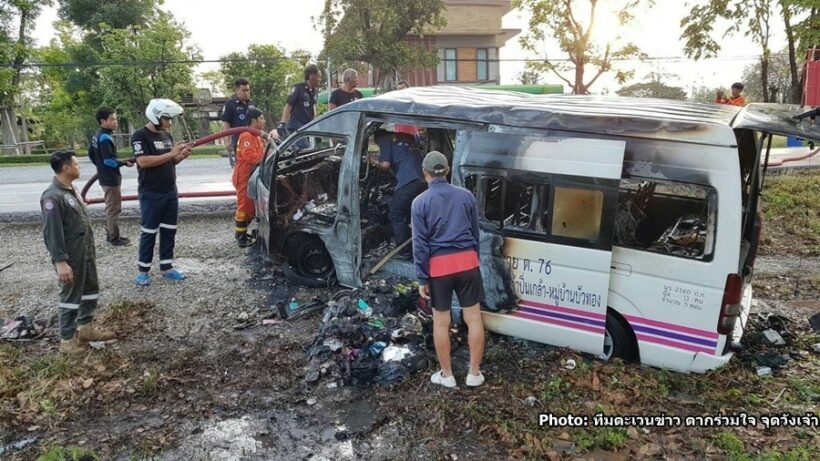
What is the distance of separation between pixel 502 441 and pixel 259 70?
33.8m

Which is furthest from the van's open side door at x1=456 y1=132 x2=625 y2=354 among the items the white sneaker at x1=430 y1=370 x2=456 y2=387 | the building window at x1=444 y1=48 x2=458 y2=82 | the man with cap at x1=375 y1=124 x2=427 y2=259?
the building window at x1=444 y1=48 x2=458 y2=82

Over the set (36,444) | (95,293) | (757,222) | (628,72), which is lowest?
(36,444)

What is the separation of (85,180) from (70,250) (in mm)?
12874

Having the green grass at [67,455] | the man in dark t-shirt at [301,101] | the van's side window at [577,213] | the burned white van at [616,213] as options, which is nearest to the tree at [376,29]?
the man in dark t-shirt at [301,101]

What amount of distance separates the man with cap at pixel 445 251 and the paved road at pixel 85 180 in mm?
7619

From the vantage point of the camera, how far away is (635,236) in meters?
4.05

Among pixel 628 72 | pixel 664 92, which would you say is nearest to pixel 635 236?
pixel 628 72

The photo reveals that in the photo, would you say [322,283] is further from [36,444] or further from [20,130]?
[20,130]

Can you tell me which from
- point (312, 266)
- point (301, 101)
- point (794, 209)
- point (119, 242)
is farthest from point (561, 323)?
point (119, 242)

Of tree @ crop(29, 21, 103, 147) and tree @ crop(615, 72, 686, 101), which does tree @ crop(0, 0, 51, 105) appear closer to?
tree @ crop(29, 21, 103, 147)

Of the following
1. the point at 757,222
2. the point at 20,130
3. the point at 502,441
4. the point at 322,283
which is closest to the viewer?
the point at 502,441

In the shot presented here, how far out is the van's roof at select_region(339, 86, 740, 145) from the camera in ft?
→ 12.0

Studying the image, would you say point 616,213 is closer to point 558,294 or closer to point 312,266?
point 558,294

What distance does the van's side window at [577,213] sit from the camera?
394 cm
